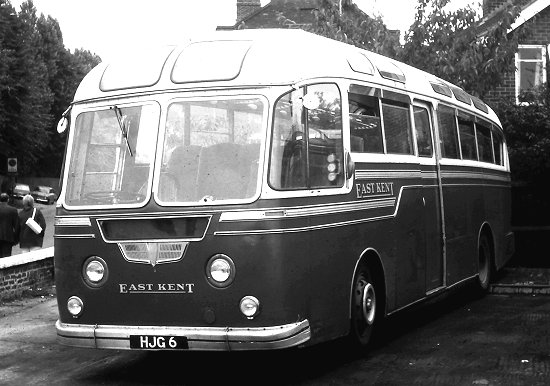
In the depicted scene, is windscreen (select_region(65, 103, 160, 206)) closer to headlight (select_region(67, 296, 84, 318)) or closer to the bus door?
headlight (select_region(67, 296, 84, 318))

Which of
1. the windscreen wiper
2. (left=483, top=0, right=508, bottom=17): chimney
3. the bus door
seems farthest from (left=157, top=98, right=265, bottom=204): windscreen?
(left=483, top=0, right=508, bottom=17): chimney

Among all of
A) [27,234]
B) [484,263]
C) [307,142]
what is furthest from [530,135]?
[307,142]

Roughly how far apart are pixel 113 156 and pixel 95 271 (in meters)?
1.05

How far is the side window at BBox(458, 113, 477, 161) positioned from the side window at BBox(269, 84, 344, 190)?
15.5 feet

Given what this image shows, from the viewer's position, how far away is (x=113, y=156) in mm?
8773

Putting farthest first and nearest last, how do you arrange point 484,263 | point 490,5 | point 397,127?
point 490,5 < point 484,263 < point 397,127

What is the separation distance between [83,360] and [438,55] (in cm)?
1253

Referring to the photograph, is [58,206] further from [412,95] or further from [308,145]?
[412,95]

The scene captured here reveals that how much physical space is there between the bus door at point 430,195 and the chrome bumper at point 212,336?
11.5 feet

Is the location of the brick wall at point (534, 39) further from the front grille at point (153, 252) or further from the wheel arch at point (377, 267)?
the front grille at point (153, 252)

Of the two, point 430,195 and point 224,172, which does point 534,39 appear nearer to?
point 430,195

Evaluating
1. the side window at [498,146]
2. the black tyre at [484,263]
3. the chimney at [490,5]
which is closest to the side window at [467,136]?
the black tyre at [484,263]

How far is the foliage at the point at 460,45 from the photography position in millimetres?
20250

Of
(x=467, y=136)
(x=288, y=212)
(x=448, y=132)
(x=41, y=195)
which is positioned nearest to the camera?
(x=288, y=212)
